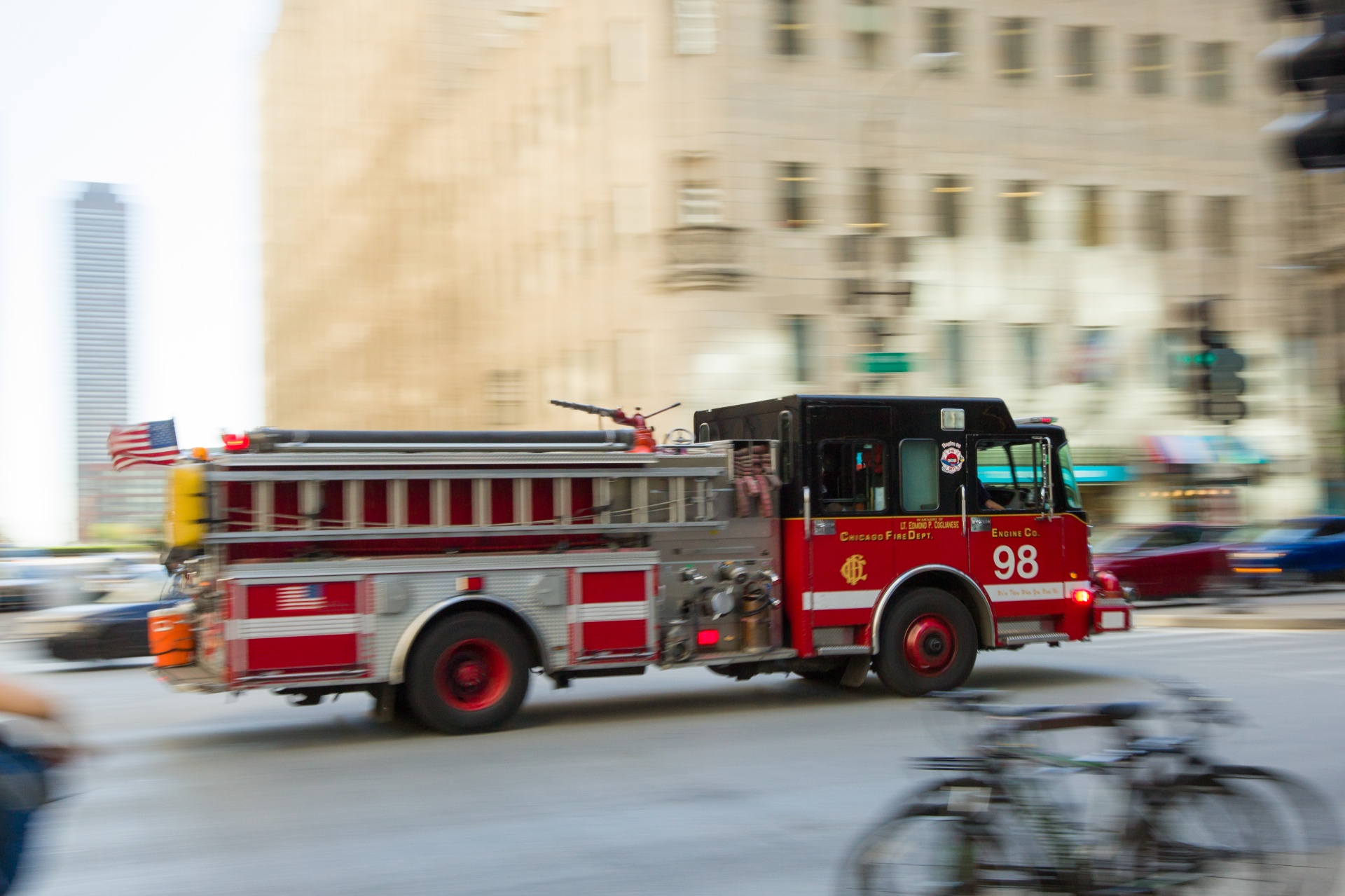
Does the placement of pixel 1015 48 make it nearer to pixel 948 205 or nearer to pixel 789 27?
pixel 948 205

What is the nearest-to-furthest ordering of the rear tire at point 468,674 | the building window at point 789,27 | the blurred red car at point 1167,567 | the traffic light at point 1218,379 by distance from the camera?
1. the rear tire at point 468,674
2. the traffic light at point 1218,379
3. the blurred red car at point 1167,567
4. the building window at point 789,27

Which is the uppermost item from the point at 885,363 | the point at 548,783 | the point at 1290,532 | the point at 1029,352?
the point at 1029,352

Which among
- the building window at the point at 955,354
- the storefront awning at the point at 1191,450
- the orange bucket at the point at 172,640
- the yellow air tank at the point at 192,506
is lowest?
the orange bucket at the point at 172,640

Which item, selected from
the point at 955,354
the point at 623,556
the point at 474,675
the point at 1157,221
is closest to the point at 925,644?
the point at 623,556

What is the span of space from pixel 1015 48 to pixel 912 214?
5.49 metres

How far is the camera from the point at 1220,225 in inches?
1401

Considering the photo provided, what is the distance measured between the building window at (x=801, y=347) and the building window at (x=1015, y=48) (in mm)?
8866

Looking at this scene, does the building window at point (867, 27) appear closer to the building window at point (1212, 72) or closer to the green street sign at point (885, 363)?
the building window at point (1212, 72)

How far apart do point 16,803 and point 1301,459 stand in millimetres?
38087

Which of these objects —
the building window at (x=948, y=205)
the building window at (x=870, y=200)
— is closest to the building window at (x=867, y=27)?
the building window at (x=870, y=200)

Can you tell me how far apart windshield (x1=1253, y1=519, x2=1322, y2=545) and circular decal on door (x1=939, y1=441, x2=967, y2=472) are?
15398mm

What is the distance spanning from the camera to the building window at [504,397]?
41.6 meters

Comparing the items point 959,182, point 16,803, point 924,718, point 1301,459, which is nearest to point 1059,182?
point 959,182

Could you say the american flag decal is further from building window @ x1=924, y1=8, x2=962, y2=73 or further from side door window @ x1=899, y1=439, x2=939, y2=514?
building window @ x1=924, y1=8, x2=962, y2=73
